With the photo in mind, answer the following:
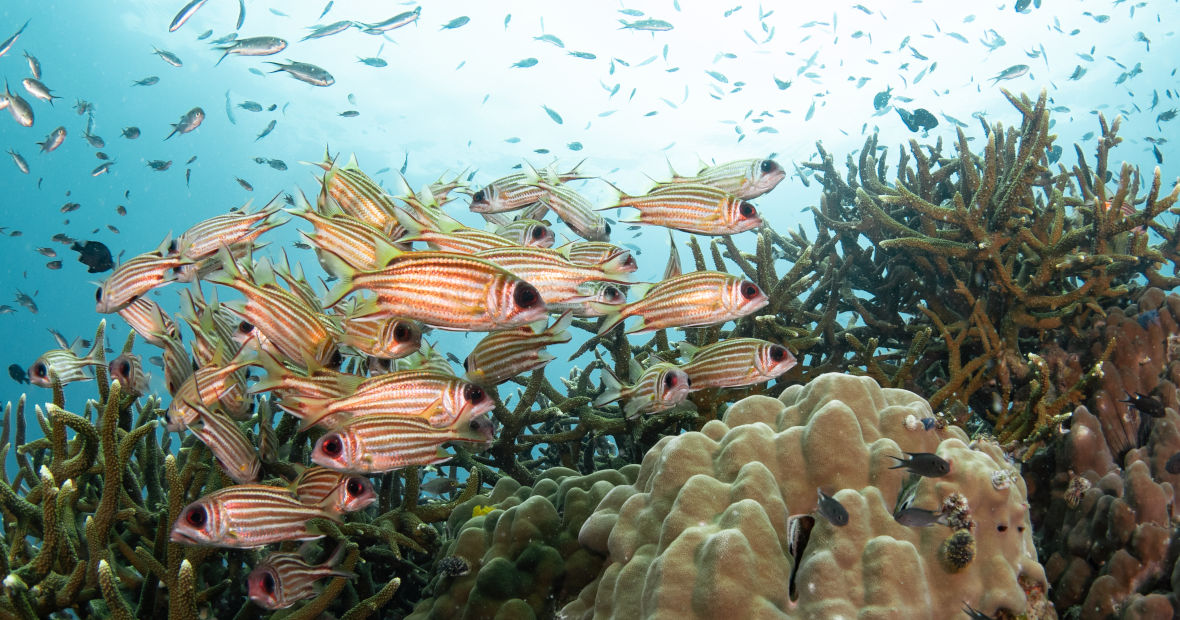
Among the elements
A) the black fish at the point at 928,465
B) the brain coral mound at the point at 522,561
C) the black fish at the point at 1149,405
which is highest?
the black fish at the point at 928,465

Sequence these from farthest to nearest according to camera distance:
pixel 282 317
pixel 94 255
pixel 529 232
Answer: pixel 94 255 → pixel 529 232 → pixel 282 317

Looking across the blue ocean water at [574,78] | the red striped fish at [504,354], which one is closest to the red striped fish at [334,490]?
the red striped fish at [504,354]

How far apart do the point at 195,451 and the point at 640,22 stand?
13.1 meters

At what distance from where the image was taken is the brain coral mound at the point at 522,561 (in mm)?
2902

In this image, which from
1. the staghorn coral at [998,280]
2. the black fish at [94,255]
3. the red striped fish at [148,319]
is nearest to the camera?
the red striped fish at [148,319]

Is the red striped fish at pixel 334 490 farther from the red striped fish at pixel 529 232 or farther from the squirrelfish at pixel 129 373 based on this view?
the squirrelfish at pixel 129 373

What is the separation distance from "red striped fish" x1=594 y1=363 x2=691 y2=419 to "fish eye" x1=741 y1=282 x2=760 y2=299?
0.53m

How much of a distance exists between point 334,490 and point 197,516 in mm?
540

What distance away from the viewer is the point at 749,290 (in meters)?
2.74

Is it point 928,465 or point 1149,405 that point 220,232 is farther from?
point 1149,405

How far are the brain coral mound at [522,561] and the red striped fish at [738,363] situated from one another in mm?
843

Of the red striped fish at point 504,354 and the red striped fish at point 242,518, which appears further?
the red striped fish at point 504,354

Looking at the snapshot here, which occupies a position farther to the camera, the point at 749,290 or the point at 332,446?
the point at 749,290

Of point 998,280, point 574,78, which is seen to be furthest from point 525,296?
point 574,78
